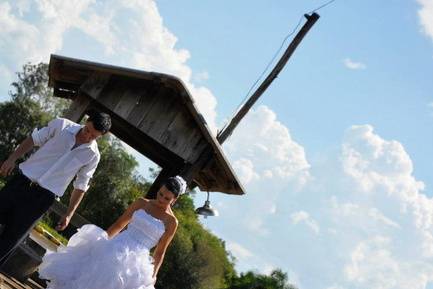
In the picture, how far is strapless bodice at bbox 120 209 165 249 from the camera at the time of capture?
248 inches

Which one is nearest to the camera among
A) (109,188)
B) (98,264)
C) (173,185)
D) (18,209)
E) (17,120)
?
(18,209)

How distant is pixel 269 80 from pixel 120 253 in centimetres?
744

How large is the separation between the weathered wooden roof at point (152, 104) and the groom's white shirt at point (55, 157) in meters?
3.58

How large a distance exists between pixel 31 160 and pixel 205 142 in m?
4.54

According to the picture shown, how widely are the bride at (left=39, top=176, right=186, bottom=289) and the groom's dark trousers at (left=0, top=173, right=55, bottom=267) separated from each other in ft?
1.40

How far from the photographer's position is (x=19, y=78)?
6075 cm

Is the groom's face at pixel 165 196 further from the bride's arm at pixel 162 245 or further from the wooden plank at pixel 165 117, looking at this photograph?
the wooden plank at pixel 165 117

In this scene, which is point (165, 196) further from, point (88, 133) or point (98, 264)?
point (88, 133)

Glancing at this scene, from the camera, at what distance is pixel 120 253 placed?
238 inches

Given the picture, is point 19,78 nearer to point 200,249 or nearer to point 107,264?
point 200,249

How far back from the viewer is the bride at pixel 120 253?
229 inches

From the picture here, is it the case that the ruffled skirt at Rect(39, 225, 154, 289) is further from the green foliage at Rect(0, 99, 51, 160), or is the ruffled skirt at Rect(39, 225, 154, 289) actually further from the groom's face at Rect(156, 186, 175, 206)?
the green foliage at Rect(0, 99, 51, 160)

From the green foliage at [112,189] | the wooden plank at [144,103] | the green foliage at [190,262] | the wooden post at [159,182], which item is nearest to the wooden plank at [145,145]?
the wooden post at [159,182]

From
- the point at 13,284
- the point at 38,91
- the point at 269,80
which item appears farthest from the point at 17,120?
the point at 13,284
